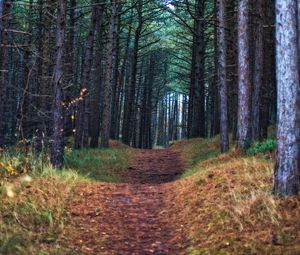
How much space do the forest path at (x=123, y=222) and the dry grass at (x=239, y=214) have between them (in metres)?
0.34

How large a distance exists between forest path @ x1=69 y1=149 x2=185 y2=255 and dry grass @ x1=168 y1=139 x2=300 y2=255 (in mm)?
338

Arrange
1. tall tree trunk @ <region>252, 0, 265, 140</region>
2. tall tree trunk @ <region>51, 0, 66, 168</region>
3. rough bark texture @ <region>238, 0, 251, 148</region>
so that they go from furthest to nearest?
tall tree trunk @ <region>252, 0, 265, 140</region>
rough bark texture @ <region>238, 0, 251, 148</region>
tall tree trunk @ <region>51, 0, 66, 168</region>

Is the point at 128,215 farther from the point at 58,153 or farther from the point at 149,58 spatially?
the point at 149,58

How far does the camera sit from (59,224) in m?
7.02

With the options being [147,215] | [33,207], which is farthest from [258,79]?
[33,207]

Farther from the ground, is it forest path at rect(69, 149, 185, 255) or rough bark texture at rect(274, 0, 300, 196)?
rough bark texture at rect(274, 0, 300, 196)

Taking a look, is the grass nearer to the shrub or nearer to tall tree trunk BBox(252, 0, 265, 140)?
the shrub

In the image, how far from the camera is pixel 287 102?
23.1ft

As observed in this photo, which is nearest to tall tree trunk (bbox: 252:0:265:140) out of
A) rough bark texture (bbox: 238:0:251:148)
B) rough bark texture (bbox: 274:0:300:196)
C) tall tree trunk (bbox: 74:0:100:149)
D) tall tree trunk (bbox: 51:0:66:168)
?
rough bark texture (bbox: 238:0:251:148)

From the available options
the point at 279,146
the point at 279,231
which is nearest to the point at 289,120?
the point at 279,146

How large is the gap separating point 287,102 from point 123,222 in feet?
11.7

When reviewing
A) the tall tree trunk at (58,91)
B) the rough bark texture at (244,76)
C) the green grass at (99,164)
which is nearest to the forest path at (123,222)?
the tall tree trunk at (58,91)

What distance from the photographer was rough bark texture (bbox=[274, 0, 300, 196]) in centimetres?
694

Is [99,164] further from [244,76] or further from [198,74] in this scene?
[198,74]
